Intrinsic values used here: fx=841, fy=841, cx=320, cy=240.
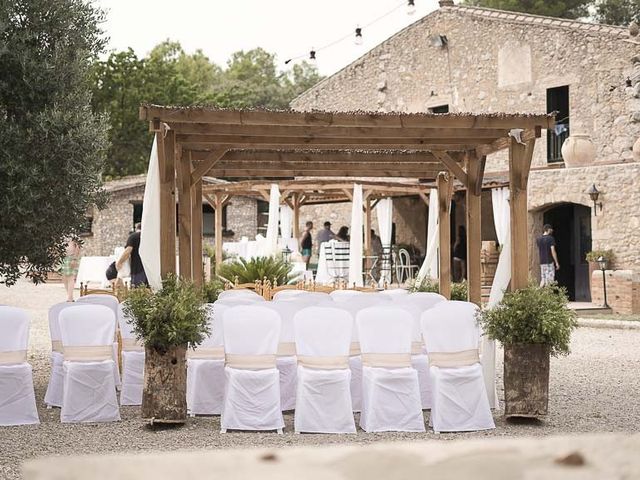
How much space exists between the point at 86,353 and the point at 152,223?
1.16m

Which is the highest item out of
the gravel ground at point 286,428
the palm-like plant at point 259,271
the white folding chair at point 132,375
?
the palm-like plant at point 259,271

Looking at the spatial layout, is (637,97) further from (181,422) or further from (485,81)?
(181,422)

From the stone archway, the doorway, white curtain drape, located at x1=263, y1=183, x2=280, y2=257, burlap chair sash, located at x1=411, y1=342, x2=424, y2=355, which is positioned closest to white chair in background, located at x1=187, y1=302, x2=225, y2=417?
burlap chair sash, located at x1=411, y1=342, x2=424, y2=355

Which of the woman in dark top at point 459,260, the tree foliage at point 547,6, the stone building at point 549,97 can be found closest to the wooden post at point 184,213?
the stone building at point 549,97

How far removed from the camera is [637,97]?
18141 millimetres

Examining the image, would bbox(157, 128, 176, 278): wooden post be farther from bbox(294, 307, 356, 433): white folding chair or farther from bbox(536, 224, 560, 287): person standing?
bbox(536, 224, 560, 287): person standing

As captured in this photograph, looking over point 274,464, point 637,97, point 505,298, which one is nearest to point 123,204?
point 637,97

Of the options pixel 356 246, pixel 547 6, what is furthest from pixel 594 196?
pixel 547 6

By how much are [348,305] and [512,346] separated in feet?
5.48

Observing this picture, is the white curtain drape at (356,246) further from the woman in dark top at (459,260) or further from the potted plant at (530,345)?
the potted plant at (530,345)

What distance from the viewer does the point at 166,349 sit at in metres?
6.27

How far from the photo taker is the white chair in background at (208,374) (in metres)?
6.82

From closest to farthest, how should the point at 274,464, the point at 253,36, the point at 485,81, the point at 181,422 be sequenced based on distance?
1. the point at 274,464
2. the point at 181,422
3. the point at 485,81
4. the point at 253,36

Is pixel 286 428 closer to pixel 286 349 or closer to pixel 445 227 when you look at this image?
pixel 286 349
